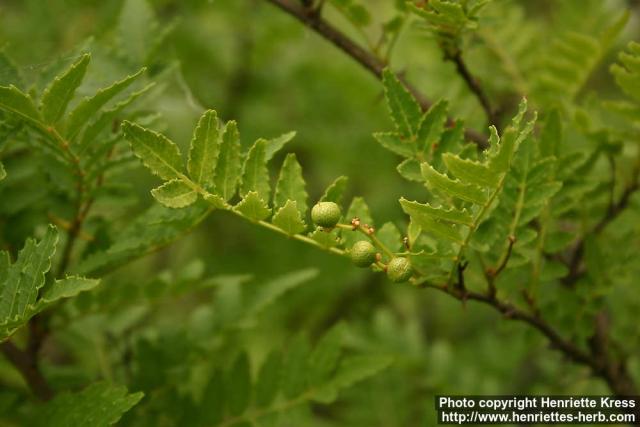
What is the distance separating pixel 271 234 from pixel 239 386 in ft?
3.15

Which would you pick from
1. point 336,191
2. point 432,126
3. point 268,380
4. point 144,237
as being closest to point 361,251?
point 336,191

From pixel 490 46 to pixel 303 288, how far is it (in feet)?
2.91

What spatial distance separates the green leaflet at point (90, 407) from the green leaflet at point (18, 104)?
317mm

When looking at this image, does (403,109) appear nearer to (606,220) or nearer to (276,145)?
(276,145)

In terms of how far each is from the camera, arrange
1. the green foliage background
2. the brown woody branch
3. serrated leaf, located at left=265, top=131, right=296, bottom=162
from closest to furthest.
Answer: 1. serrated leaf, located at left=265, top=131, right=296, bottom=162
2. the brown woody branch
3. the green foliage background

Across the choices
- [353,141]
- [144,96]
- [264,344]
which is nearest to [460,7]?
[144,96]

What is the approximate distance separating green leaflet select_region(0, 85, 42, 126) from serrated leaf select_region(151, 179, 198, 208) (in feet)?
0.52

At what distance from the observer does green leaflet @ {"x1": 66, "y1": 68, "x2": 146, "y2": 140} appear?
79 centimetres

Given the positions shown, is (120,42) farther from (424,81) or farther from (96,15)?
(96,15)

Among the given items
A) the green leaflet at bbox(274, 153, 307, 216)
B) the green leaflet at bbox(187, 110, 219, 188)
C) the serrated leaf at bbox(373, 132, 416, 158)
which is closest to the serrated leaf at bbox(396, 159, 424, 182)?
the serrated leaf at bbox(373, 132, 416, 158)

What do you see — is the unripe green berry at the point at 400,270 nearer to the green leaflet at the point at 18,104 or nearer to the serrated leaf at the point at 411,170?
the serrated leaf at the point at 411,170

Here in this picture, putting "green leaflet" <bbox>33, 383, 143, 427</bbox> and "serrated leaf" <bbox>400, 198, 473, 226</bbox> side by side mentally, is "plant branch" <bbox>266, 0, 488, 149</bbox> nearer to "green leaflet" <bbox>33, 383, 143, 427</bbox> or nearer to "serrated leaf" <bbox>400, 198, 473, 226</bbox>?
"serrated leaf" <bbox>400, 198, 473, 226</bbox>

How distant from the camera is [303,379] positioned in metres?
1.17

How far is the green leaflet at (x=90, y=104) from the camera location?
0.79m
